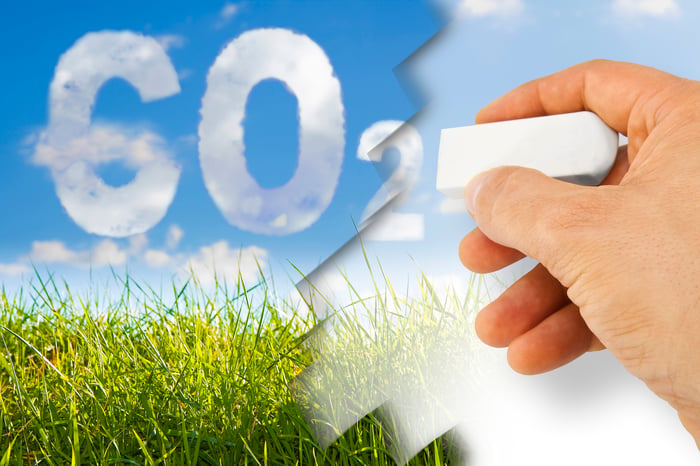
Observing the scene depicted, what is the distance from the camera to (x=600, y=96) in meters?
0.84

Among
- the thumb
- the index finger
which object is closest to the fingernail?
the thumb

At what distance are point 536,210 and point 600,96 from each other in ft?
0.96

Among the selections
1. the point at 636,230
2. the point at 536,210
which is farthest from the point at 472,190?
the point at 636,230

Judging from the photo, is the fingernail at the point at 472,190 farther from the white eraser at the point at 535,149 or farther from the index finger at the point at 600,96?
the index finger at the point at 600,96

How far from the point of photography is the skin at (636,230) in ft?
1.99

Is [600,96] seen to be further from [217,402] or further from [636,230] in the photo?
[217,402]

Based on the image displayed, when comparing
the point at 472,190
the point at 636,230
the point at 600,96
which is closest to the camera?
the point at 636,230

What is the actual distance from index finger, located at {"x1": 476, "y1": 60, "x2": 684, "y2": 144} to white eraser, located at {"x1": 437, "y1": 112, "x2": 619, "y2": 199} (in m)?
0.05

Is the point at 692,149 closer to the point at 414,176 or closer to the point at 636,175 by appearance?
the point at 636,175

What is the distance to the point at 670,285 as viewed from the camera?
0.60 metres

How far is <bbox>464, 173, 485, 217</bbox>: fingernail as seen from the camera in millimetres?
721

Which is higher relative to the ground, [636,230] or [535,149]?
[535,149]

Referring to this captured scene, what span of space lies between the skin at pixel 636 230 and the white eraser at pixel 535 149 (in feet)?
0.13

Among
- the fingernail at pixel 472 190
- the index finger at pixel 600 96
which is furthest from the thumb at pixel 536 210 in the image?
the index finger at pixel 600 96
